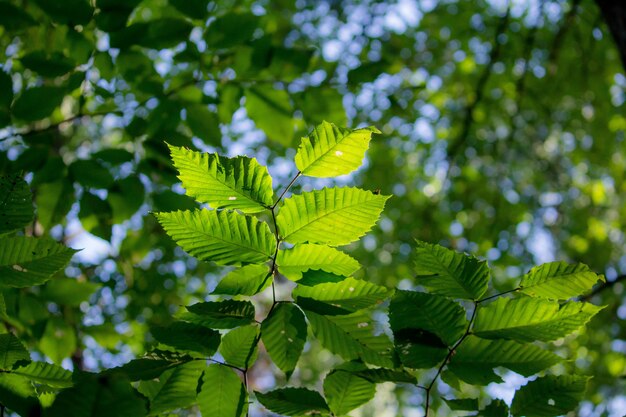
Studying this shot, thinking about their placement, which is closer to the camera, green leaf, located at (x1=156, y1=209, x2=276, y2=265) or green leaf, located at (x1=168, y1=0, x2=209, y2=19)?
green leaf, located at (x1=156, y1=209, x2=276, y2=265)

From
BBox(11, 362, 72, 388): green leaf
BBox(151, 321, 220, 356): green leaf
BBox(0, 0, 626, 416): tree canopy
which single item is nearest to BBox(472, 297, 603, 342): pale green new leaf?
BBox(0, 0, 626, 416): tree canopy

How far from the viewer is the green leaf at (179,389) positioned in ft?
2.81

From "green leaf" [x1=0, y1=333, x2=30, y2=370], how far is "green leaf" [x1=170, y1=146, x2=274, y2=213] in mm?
401

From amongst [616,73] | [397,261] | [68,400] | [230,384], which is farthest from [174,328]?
[616,73]


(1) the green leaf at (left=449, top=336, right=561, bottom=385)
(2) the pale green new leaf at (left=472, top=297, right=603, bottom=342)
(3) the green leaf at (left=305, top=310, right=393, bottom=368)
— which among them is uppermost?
(2) the pale green new leaf at (left=472, top=297, right=603, bottom=342)

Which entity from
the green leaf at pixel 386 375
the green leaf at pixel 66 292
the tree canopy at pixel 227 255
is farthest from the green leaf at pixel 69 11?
the green leaf at pixel 386 375

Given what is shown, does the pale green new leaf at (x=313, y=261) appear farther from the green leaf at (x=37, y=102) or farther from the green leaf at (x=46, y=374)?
the green leaf at (x=37, y=102)

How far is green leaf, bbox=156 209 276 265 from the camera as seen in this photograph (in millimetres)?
820

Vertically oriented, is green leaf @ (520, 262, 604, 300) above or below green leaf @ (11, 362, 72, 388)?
above

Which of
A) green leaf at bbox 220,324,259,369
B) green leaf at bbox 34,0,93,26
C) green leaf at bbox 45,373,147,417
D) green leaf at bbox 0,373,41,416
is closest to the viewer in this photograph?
green leaf at bbox 45,373,147,417

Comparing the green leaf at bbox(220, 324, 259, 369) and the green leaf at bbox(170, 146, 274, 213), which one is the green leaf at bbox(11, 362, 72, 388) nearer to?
the green leaf at bbox(220, 324, 259, 369)

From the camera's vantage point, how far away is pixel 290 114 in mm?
1880

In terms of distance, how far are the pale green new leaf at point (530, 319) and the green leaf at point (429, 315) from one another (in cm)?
4

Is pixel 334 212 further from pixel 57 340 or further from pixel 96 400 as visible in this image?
pixel 57 340
